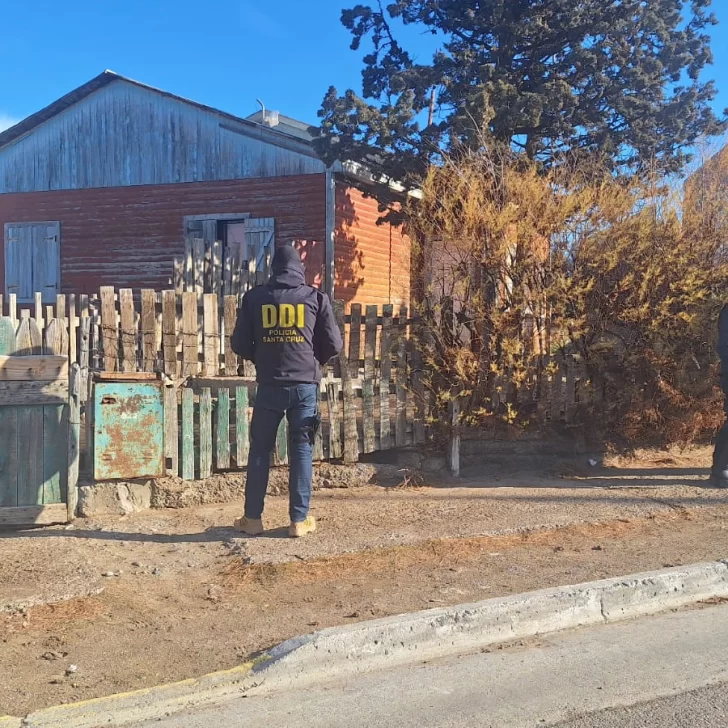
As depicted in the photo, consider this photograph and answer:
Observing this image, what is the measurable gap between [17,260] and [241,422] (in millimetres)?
12733

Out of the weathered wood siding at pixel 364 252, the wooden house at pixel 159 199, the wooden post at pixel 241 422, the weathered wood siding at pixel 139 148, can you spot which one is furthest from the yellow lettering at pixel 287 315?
the weathered wood siding at pixel 139 148

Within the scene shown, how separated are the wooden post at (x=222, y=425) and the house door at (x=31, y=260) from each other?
38.7ft

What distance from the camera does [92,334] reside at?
6906mm

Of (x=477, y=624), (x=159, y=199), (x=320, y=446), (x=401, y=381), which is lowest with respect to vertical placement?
(x=477, y=624)

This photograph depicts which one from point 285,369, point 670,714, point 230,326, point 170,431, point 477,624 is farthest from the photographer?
point 230,326

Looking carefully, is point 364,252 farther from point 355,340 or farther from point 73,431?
point 73,431

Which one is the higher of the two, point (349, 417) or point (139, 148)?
point (139, 148)

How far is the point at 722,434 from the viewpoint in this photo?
263 inches

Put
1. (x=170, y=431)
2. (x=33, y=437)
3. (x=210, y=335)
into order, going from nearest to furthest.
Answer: (x=33, y=437) → (x=170, y=431) → (x=210, y=335)

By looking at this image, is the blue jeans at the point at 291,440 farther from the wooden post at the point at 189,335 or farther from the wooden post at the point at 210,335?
the wooden post at the point at 210,335

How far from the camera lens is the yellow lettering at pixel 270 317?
5047mm

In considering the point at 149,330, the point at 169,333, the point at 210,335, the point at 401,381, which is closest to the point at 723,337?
the point at 401,381

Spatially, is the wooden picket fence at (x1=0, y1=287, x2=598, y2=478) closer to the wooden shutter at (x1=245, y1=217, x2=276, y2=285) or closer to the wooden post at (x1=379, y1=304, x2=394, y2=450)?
the wooden post at (x1=379, y1=304, x2=394, y2=450)

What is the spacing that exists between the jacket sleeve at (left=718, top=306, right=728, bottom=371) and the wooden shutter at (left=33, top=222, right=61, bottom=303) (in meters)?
13.9
